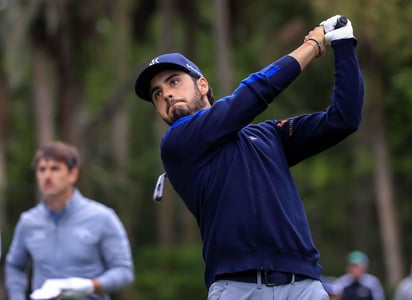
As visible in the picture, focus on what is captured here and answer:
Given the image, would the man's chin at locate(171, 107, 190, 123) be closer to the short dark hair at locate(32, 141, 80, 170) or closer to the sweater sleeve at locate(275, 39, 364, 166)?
the sweater sleeve at locate(275, 39, 364, 166)

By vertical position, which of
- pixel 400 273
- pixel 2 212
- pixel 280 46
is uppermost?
pixel 280 46

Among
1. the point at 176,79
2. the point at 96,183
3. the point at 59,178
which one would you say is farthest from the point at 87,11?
the point at 176,79

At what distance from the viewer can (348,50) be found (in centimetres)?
512

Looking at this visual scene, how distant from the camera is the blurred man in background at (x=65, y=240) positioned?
7.84 meters

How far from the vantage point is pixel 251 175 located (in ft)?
16.7

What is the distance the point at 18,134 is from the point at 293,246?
36087 mm

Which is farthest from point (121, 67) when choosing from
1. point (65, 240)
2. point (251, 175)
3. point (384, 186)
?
point (251, 175)

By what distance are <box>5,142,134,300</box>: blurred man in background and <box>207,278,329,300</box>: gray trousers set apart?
103 inches

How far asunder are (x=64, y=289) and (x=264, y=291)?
2.51 metres

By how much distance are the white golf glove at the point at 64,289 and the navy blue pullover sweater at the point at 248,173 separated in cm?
213

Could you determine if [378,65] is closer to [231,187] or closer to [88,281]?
[88,281]

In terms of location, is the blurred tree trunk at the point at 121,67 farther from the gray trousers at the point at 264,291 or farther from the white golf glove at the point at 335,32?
the gray trousers at the point at 264,291

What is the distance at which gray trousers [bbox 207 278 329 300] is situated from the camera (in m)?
5.05

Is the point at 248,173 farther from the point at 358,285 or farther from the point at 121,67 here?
the point at 121,67
